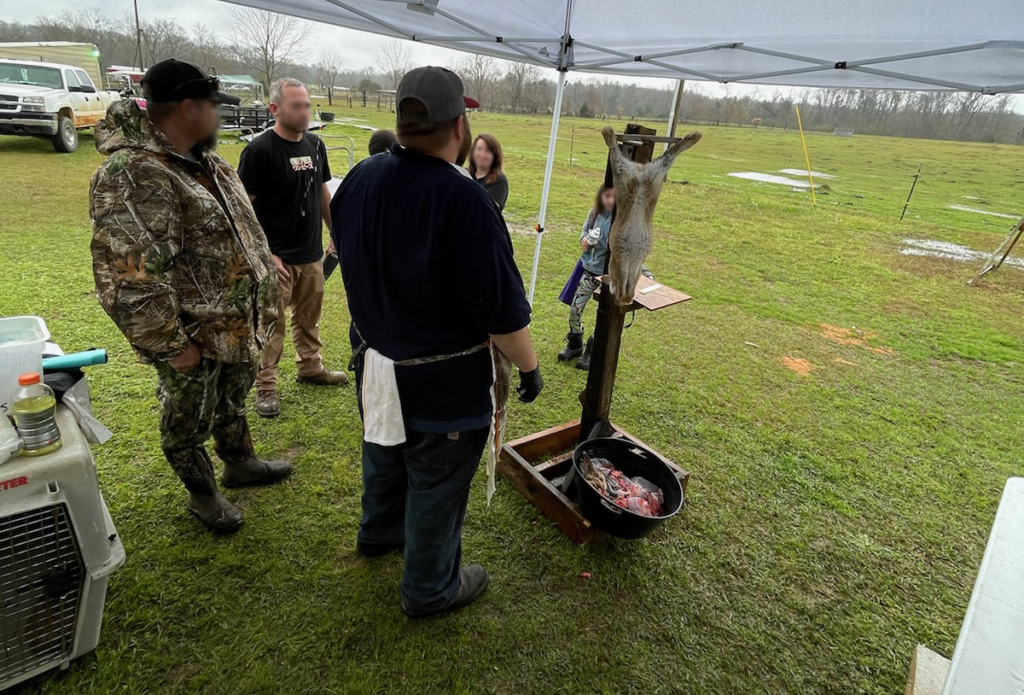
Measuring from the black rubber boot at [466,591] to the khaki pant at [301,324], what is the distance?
6.09 feet

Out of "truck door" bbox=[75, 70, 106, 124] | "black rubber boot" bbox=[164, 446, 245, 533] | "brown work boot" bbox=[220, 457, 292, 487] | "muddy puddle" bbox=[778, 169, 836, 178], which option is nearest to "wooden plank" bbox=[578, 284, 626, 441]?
"brown work boot" bbox=[220, 457, 292, 487]

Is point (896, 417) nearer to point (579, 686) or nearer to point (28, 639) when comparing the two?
point (579, 686)

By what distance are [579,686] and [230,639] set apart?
1.33m

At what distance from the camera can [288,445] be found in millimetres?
3000

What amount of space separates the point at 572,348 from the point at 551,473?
1781 mm

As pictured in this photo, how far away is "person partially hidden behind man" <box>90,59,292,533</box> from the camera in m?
1.67

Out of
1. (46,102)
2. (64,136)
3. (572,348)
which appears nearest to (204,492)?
(572,348)

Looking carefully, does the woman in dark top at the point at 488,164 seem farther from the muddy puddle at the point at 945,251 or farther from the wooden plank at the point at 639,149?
the muddy puddle at the point at 945,251

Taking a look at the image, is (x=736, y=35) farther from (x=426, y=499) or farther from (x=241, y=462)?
(x=241, y=462)

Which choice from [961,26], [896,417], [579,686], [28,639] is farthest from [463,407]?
[896,417]

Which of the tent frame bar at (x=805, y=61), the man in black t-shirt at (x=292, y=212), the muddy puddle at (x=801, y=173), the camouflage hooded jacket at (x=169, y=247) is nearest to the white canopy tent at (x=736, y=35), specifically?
the tent frame bar at (x=805, y=61)

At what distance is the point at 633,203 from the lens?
2.05m

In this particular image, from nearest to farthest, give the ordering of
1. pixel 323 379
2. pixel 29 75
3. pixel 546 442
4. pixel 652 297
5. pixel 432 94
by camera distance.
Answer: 1. pixel 432 94
2. pixel 652 297
3. pixel 546 442
4. pixel 323 379
5. pixel 29 75

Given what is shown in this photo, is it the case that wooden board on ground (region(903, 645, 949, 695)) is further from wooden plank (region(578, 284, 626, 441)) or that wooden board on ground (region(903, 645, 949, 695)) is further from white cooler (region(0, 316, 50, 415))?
white cooler (region(0, 316, 50, 415))
